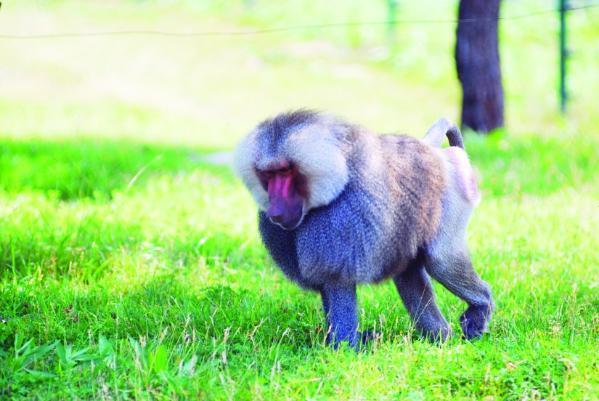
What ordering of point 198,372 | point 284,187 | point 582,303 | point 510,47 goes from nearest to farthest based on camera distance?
point 198,372
point 284,187
point 582,303
point 510,47

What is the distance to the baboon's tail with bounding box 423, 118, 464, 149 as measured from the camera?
4.46m

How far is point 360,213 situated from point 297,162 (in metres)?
0.37

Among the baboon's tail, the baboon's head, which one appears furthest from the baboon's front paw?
the baboon's head

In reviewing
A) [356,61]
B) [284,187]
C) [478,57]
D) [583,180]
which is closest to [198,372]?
Answer: [284,187]

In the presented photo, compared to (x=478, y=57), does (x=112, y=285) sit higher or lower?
lower

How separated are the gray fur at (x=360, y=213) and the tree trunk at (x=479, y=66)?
4.54 m

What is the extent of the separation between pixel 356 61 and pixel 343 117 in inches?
422

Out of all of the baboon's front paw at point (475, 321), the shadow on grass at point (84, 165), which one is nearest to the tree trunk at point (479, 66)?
the shadow on grass at point (84, 165)

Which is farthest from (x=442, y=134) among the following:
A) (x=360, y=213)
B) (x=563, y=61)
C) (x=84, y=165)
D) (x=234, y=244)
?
(x=563, y=61)

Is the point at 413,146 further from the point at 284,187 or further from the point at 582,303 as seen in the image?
the point at 582,303

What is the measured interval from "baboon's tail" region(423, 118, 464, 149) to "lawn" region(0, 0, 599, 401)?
0.57 m

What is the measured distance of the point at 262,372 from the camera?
11.8 feet

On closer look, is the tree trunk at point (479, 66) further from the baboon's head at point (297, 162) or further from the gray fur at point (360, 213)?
the baboon's head at point (297, 162)

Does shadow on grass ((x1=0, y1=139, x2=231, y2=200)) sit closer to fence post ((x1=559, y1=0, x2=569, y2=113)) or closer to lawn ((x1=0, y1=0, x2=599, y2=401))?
lawn ((x1=0, y1=0, x2=599, y2=401))
